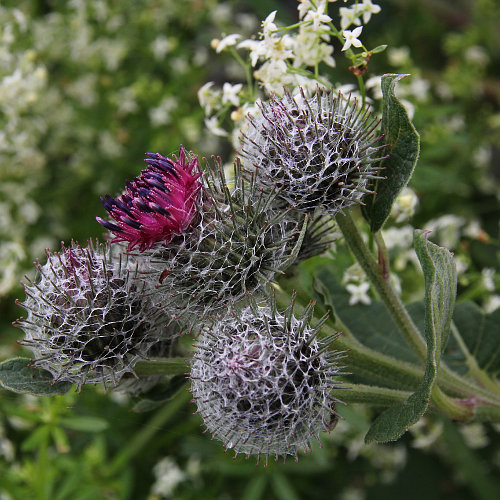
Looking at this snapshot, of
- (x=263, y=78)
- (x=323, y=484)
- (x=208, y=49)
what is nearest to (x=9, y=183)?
(x=208, y=49)

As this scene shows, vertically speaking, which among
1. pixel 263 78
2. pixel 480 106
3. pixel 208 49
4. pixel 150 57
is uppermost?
pixel 263 78

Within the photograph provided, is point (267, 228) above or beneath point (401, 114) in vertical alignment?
beneath

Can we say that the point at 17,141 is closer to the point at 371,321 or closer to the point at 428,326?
the point at 371,321

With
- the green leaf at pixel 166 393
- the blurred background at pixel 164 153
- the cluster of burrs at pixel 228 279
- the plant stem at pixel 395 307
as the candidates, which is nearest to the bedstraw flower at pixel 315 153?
the cluster of burrs at pixel 228 279

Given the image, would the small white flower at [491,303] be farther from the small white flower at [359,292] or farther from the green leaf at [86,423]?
the green leaf at [86,423]

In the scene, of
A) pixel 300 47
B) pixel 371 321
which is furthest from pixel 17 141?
pixel 371 321

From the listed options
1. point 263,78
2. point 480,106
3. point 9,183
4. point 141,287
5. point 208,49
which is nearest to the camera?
point 141,287

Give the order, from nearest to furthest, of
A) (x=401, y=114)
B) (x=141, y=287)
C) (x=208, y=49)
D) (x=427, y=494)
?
(x=401, y=114), (x=141, y=287), (x=427, y=494), (x=208, y=49)

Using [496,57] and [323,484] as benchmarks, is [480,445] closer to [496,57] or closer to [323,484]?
[323,484]
